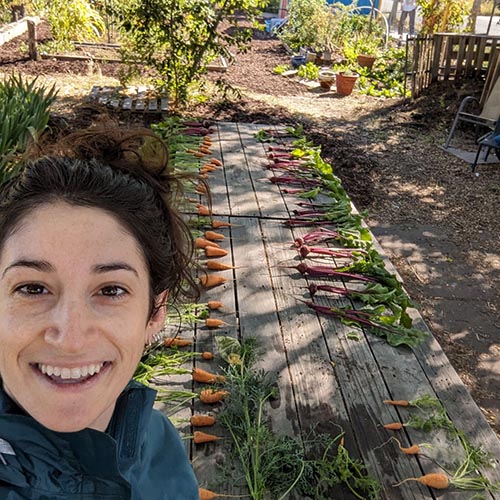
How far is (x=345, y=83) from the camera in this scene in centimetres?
1192

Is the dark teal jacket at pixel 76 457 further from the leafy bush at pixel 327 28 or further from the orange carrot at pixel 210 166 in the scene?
the leafy bush at pixel 327 28

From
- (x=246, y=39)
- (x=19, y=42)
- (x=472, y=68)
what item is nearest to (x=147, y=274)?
(x=246, y=39)

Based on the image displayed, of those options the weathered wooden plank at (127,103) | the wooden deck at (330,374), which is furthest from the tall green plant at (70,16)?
the wooden deck at (330,374)

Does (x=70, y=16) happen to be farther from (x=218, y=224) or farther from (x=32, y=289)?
(x=32, y=289)

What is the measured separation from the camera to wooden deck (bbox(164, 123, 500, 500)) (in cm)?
221

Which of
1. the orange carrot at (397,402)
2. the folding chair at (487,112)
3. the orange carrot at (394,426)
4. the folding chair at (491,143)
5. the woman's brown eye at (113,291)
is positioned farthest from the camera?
the folding chair at (487,112)

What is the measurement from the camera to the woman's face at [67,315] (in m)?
1.06

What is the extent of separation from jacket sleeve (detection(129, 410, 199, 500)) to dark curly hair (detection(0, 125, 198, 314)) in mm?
356

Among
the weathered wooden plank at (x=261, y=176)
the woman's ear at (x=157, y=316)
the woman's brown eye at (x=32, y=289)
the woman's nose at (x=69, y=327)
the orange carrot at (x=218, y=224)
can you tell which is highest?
the woman's brown eye at (x=32, y=289)

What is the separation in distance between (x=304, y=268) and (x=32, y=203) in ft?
8.07

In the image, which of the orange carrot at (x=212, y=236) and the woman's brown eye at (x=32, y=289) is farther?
the orange carrot at (x=212, y=236)

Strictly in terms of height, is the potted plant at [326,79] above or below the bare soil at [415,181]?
above

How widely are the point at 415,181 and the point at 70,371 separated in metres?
7.49

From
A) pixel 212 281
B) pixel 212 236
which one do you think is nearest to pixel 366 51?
pixel 212 236
